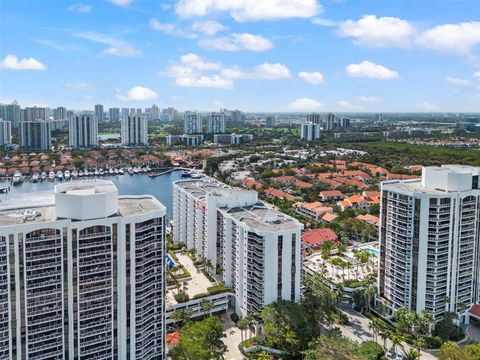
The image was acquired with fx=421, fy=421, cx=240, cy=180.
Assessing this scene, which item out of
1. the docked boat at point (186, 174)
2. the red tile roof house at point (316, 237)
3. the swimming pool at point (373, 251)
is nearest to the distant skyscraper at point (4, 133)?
the docked boat at point (186, 174)

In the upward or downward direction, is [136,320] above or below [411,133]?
below

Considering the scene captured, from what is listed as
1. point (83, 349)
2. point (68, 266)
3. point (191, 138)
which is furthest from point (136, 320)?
point (191, 138)

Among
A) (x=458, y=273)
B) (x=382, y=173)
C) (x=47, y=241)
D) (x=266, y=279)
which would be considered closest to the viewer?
(x=47, y=241)

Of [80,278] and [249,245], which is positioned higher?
[80,278]

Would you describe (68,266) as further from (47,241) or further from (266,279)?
(266,279)

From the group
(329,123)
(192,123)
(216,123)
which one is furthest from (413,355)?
(329,123)

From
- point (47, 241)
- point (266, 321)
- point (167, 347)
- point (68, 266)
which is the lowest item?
point (167, 347)

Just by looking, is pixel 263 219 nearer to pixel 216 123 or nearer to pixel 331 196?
pixel 331 196
